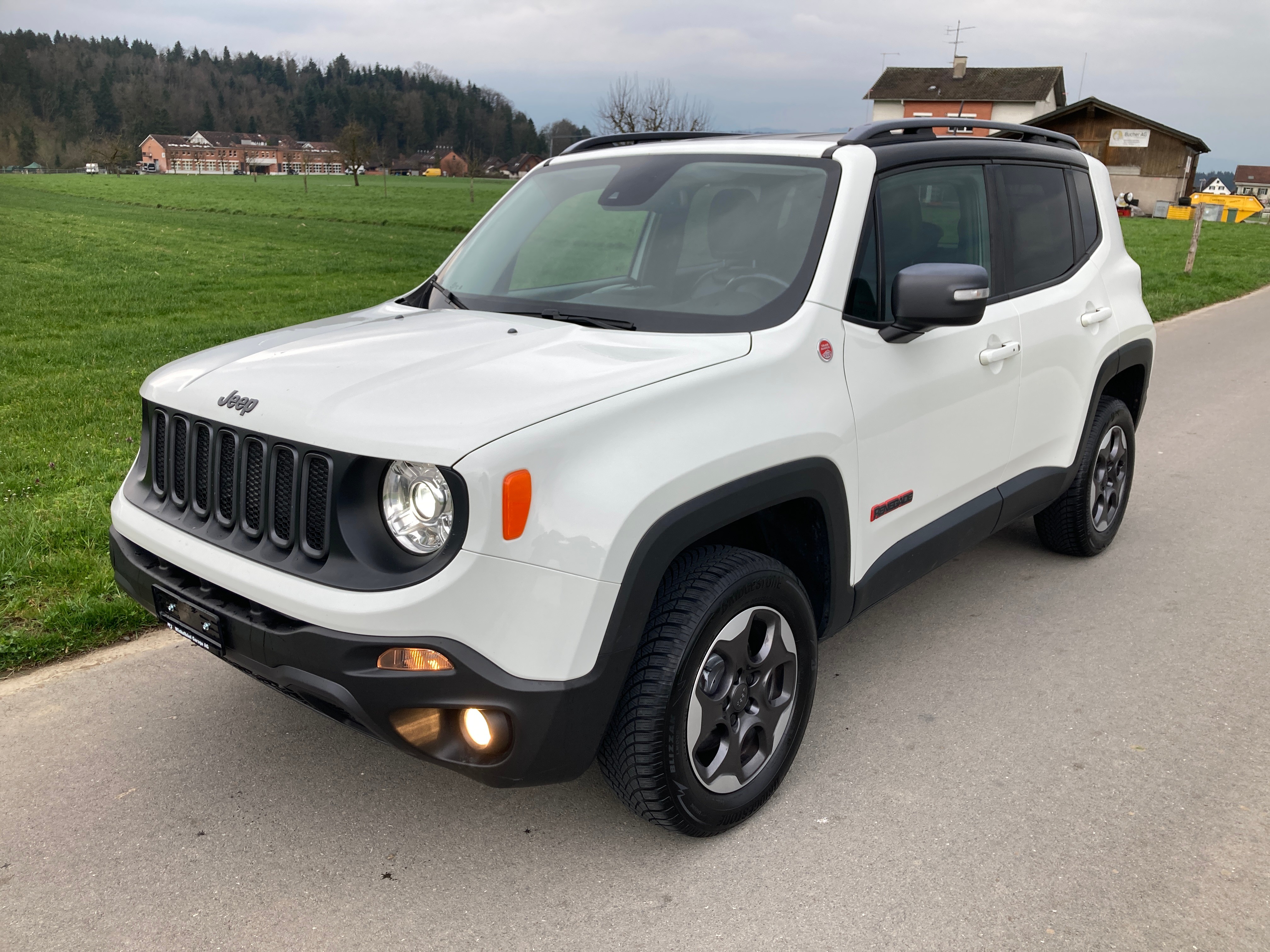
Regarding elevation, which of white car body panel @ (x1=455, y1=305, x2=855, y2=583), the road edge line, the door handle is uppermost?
the door handle

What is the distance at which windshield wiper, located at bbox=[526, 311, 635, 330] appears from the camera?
9.86 feet

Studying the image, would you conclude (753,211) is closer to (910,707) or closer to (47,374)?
(910,707)

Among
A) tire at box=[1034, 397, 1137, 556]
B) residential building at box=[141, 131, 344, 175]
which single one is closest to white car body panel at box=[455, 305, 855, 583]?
tire at box=[1034, 397, 1137, 556]

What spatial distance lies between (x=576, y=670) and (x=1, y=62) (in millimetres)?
157459

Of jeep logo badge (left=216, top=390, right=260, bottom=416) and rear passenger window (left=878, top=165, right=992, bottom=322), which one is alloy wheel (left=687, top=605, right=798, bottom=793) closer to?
rear passenger window (left=878, top=165, right=992, bottom=322)

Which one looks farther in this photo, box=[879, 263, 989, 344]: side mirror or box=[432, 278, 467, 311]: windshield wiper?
box=[432, 278, 467, 311]: windshield wiper

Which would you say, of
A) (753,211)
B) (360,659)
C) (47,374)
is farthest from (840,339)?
(47,374)

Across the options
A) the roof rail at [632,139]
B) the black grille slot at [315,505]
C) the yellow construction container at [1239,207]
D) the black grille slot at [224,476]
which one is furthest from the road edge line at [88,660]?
the yellow construction container at [1239,207]

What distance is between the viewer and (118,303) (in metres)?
13.1

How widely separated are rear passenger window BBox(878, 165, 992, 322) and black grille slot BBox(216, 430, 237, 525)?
6.37ft

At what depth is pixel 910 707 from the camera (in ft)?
11.6

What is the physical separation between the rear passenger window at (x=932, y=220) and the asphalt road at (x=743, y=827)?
1.46m

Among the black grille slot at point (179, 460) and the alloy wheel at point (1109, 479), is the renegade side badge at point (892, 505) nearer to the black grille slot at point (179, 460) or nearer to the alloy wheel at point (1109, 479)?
the alloy wheel at point (1109, 479)

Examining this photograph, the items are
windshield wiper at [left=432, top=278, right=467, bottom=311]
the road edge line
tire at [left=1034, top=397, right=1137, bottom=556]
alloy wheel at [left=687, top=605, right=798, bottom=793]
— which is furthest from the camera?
tire at [left=1034, top=397, right=1137, bottom=556]
